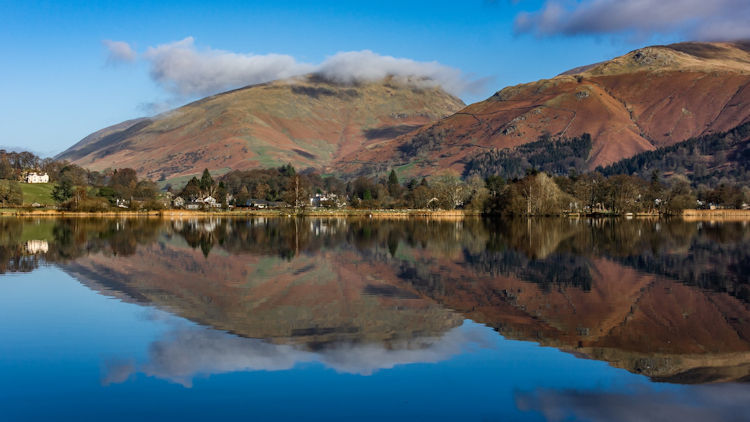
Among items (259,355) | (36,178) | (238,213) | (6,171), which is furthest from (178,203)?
(259,355)

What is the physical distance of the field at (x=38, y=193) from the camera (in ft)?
511

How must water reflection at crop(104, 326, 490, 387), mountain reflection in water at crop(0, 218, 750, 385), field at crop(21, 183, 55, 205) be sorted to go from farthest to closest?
field at crop(21, 183, 55, 205), mountain reflection in water at crop(0, 218, 750, 385), water reflection at crop(104, 326, 490, 387)

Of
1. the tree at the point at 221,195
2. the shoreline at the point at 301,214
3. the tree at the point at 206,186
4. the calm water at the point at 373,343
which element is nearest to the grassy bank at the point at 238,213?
the shoreline at the point at 301,214

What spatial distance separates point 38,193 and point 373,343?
174 metres

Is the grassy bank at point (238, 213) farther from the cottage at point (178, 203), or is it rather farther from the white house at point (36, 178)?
the white house at point (36, 178)

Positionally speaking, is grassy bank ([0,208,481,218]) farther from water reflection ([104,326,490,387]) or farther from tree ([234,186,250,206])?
water reflection ([104,326,490,387])

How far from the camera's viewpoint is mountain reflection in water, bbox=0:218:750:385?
1523cm

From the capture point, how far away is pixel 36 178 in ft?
637

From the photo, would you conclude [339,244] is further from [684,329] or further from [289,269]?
[684,329]

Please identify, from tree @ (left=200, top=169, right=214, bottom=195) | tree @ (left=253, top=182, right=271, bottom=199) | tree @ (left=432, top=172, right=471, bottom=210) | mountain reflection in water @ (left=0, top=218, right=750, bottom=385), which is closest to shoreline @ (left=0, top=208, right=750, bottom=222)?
tree @ (left=432, top=172, right=471, bottom=210)

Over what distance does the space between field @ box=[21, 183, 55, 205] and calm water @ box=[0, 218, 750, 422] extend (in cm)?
13727

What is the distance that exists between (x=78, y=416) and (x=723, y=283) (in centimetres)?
2718

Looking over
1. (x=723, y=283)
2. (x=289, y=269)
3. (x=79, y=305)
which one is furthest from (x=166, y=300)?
(x=723, y=283)

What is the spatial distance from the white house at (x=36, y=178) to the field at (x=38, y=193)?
542 inches
